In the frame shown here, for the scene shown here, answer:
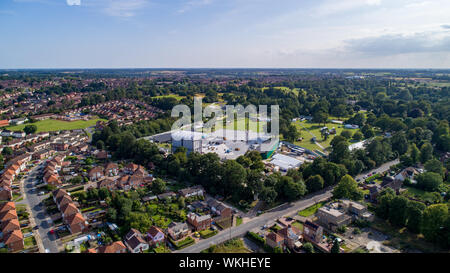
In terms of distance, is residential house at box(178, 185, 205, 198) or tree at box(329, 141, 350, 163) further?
tree at box(329, 141, 350, 163)

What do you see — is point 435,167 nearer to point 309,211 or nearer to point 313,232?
point 309,211

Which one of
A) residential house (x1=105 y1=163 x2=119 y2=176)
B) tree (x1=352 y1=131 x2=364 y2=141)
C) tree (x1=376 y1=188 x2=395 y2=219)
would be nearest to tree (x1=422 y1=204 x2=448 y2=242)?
tree (x1=376 y1=188 x2=395 y2=219)

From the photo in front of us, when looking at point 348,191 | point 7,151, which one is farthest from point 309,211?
point 7,151

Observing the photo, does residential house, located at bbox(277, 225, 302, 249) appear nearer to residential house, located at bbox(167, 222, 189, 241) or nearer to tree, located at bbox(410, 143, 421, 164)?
residential house, located at bbox(167, 222, 189, 241)

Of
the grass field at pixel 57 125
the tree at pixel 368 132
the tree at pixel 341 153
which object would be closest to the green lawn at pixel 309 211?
the tree at pixel 341 153

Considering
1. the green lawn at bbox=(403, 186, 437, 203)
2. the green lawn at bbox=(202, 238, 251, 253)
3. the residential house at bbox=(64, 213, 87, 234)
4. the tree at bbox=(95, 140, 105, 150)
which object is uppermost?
the tree at bbox=(95, 140, 105, 150)

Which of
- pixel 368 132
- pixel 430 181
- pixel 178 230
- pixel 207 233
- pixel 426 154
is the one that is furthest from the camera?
pixel 368 132

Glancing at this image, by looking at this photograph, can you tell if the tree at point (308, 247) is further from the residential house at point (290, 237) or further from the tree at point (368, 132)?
the tree at point (368, 132)
